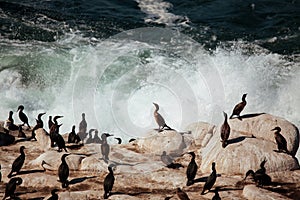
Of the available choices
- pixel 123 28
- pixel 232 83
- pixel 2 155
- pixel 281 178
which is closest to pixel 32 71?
pixel 123 28

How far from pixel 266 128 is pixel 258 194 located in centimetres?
324

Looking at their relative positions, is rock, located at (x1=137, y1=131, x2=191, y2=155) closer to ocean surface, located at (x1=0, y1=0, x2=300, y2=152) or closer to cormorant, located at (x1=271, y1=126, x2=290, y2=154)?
cormorant, located at (x1=271, y1=126, x2=290, y2=154)

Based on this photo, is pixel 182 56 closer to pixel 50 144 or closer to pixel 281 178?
pixel 50 144

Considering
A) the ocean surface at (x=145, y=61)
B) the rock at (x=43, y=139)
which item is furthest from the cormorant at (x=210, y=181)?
the ocean surface at (x=145, y=61)

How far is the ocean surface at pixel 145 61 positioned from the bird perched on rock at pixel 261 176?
9994mm

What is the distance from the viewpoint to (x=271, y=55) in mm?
31828

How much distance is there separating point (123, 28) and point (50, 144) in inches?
749

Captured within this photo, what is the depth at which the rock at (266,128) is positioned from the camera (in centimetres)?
1695

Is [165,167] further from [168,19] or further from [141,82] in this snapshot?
[168,19]

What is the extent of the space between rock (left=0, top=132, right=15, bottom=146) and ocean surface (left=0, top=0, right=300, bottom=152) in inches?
277

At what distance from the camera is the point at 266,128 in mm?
17000

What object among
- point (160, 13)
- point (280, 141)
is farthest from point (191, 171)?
point (160, 13)

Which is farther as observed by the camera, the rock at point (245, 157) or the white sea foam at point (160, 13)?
the white sea foam at point (160, 13)

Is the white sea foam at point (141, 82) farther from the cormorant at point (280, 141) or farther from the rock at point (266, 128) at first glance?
the cormorant at point (280, 141)
